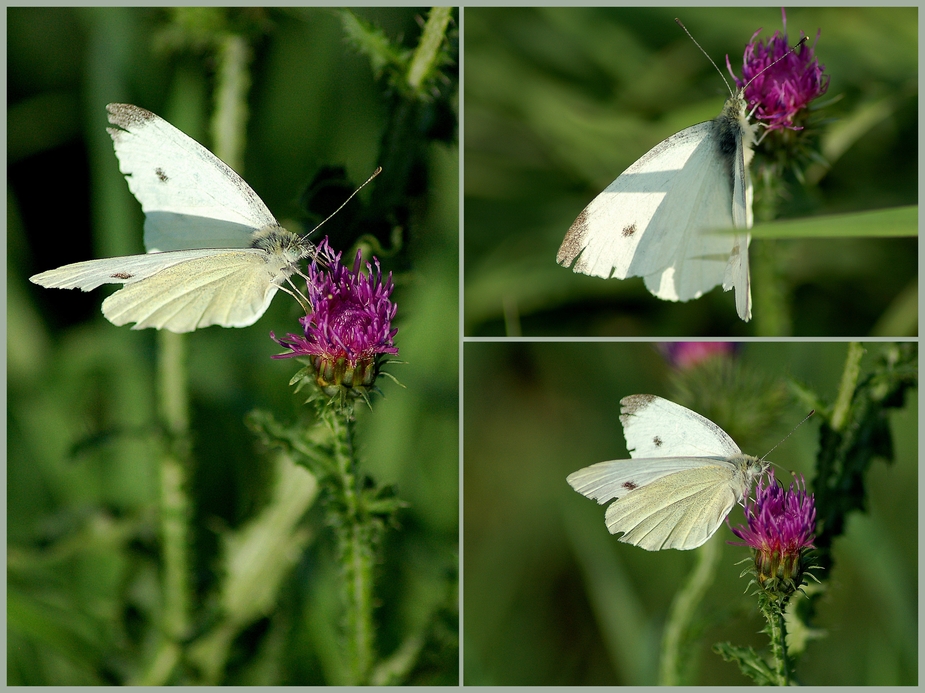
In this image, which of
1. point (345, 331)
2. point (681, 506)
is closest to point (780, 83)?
point (681, 506)

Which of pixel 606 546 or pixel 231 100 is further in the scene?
pixel 606 546

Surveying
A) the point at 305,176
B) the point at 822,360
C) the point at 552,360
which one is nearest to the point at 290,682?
the point at 552,360

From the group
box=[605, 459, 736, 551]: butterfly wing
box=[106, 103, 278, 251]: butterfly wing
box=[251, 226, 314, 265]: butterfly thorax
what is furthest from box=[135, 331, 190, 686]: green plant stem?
box=[605, 459, 736, 551]: butterfly wing

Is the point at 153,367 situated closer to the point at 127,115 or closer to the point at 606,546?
the point at 127,115

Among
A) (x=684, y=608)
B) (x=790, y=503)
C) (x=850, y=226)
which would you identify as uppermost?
(x=850, y=226)

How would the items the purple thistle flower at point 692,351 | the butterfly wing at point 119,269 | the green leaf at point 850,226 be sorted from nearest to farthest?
the green leaf at point 850,226, the butterfly wing at point 119,269, the purple thistle flower at point 692,351

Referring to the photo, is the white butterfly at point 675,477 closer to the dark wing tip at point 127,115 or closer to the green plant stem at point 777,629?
the green plant stem at point 777,629

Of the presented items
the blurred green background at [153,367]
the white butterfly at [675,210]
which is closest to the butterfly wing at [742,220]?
the white butterfly at [675,210]

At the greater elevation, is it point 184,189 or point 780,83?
point 780,83
